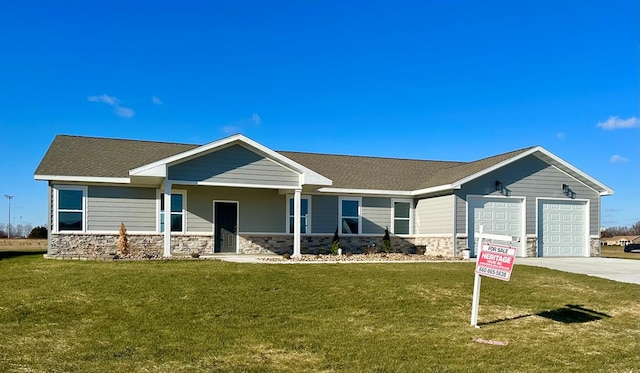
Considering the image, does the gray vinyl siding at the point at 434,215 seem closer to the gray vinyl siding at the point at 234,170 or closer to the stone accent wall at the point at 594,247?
the gray vinyl siding at the point at 234,170

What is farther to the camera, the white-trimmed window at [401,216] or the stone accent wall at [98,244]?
the white-trimmed window at [401,216]

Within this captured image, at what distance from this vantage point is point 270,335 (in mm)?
9672

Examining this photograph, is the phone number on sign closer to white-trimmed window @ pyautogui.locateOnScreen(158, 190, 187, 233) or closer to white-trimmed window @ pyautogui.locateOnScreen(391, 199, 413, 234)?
white-trimmed window @ pyautogui.locateOnScreen(158, 190, 187, 233)

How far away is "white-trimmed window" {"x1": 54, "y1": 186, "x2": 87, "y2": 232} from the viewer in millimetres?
20219

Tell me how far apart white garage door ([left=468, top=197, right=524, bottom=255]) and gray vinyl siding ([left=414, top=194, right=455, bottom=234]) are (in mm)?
829

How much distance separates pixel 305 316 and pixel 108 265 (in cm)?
778

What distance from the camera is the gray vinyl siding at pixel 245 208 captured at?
2188 centimetres

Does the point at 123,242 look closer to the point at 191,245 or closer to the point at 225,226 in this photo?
the point at 191,245

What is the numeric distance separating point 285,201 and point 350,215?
2934 mm

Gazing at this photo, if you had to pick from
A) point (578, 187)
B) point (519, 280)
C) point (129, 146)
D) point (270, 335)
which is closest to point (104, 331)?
point (270, 335)

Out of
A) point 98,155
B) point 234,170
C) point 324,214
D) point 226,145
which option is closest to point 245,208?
point 234,170

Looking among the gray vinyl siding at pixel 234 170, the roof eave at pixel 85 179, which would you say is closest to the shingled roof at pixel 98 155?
the roof eave at pixel 85 179

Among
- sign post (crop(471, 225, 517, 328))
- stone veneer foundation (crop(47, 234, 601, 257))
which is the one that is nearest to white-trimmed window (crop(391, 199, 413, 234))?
stone veneer foundation (crop(47, 234, 601, 257))

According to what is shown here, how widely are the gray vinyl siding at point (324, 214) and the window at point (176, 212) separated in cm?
528
